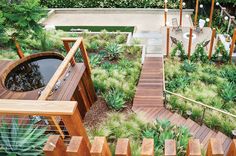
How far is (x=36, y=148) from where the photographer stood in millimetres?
3182

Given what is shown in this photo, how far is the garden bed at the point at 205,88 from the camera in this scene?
761 cm

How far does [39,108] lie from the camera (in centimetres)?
222

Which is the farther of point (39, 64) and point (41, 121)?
point (39, 64)

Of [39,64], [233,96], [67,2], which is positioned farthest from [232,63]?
[67,2]

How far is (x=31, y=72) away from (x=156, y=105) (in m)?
3.98

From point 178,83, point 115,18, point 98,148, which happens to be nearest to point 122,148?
point 98,148

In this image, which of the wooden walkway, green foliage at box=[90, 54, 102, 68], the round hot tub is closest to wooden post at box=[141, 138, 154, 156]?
the wooden walkway

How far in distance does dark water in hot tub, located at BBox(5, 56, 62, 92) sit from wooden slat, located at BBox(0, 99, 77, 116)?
461cm

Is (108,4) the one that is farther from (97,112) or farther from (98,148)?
(98,148)

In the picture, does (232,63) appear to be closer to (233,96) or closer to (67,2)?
(233,96)

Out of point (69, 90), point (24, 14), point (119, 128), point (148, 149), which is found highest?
point (148, 149)

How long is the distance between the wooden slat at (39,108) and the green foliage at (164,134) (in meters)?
3.29

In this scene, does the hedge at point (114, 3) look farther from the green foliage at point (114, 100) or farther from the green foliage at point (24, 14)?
the green foliage at point (114, 100)

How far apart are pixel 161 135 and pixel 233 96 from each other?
440 centimetres
